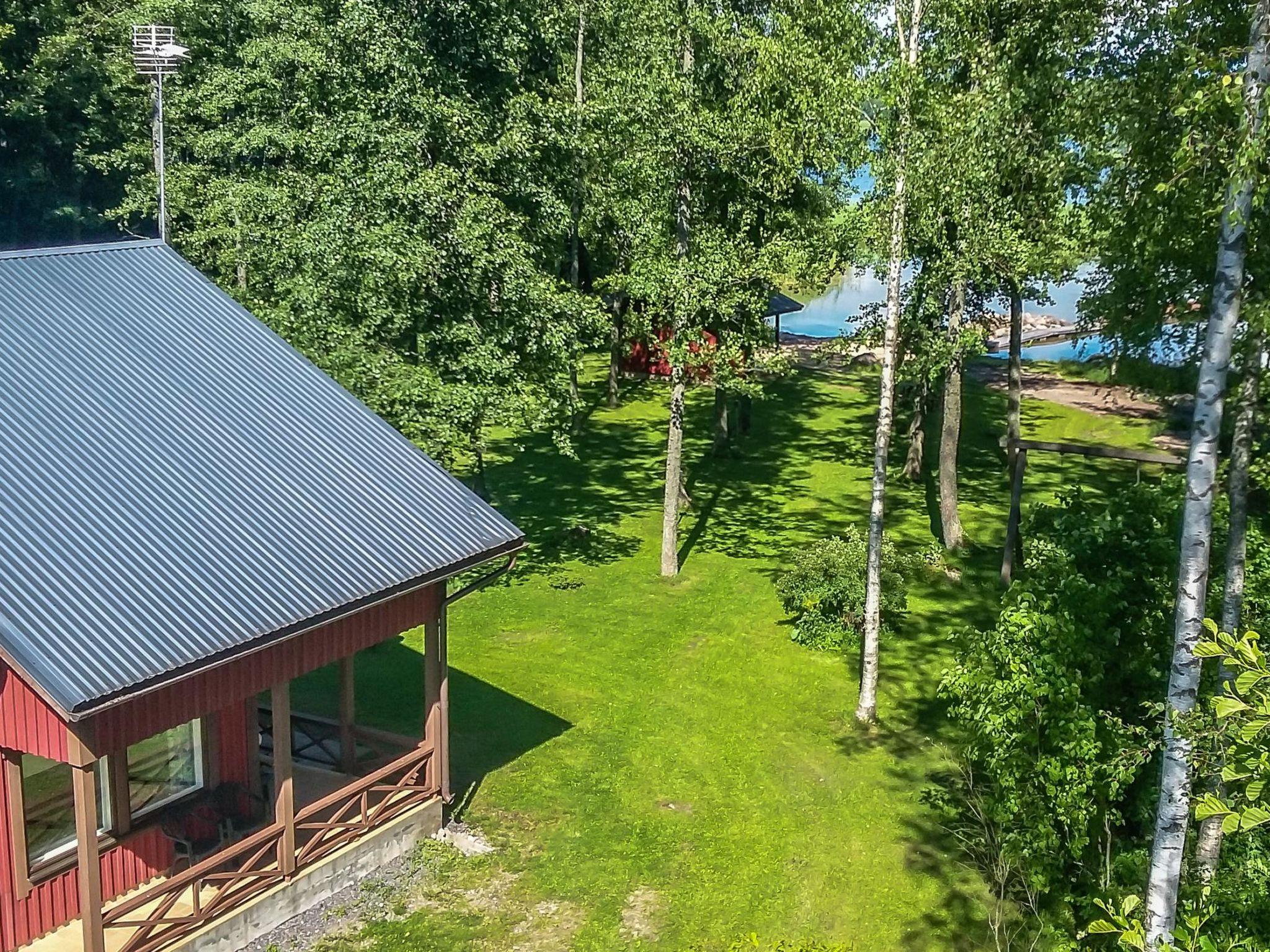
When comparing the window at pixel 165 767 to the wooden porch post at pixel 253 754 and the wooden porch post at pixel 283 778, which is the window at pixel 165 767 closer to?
the wooden porch post at pixel 253 754

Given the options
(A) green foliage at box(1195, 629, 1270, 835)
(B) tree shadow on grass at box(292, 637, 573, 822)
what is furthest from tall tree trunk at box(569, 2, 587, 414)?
(A) green foliage at box(1195, 629, 1270, 835)

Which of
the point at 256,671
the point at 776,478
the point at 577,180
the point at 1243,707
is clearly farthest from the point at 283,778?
the point at 776,478

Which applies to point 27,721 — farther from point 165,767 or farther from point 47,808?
point 165,767

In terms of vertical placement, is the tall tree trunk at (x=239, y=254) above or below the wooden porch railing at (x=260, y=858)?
above

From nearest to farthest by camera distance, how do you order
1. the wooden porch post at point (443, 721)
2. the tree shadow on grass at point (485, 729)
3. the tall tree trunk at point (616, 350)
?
the wooden porch post at point (443, 721)
the tree shadow on grass at point (485, 729)
the tall tree trunk at point (616, 350)

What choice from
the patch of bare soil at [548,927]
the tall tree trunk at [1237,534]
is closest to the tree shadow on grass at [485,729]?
the patch of bare soil at [548,927]

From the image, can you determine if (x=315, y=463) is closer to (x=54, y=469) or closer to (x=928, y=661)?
(x=54, y=469)
